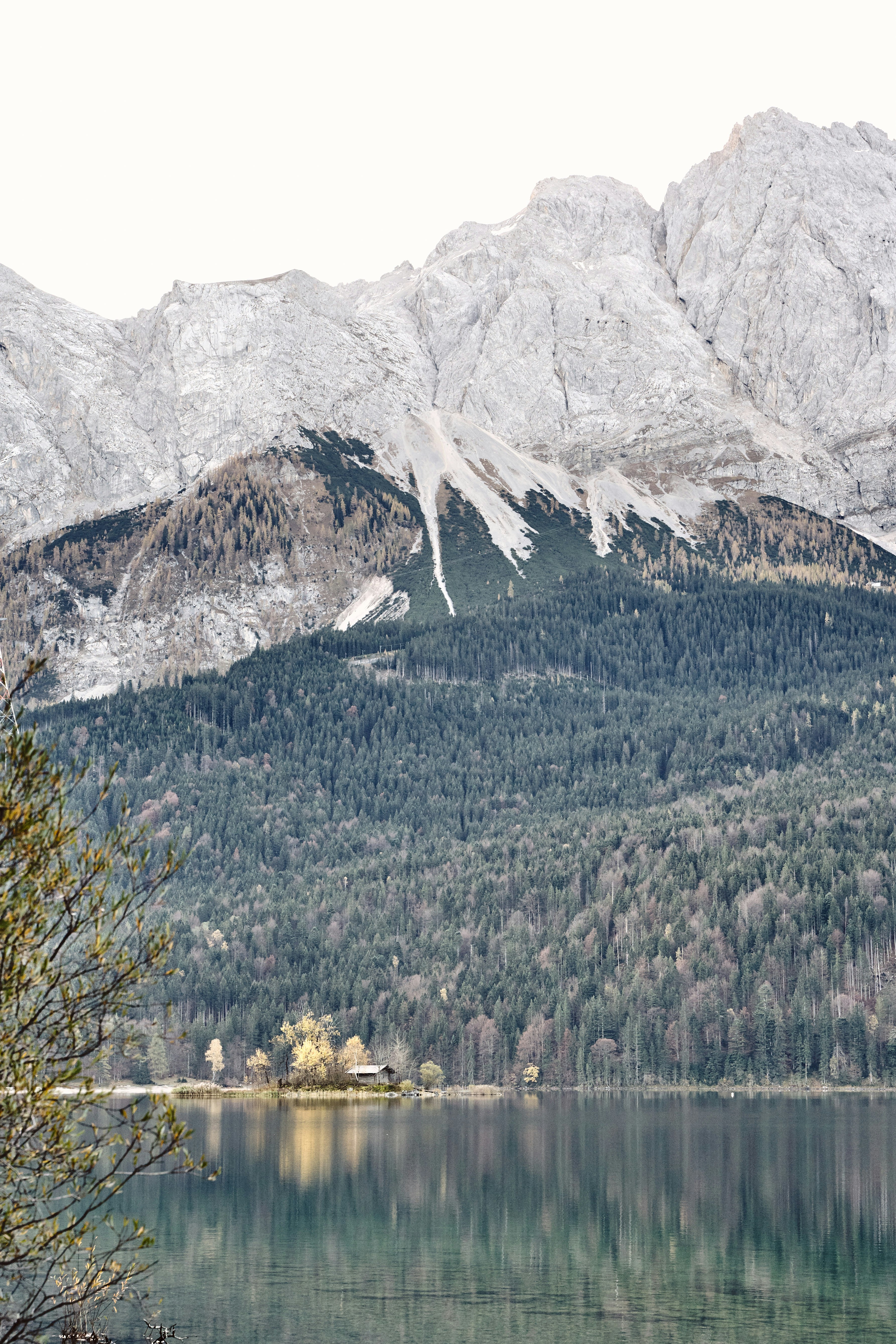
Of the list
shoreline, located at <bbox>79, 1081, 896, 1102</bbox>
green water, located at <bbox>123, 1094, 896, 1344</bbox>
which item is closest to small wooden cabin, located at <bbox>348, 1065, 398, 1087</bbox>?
shoreline, located at <bbox>79, 1081, 896, 1102</bbox>

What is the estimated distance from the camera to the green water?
5397 cm

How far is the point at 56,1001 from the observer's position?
27.1 m

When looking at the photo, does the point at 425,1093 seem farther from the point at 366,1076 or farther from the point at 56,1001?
the point at 56,1001

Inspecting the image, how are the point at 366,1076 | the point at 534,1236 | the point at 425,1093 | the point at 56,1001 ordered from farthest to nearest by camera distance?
the point at 425,1093, the point at 366,1076, the point at 534,1236, the point at 56,1001

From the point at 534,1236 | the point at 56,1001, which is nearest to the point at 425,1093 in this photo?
the point at 534,1236

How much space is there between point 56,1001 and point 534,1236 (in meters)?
52.7

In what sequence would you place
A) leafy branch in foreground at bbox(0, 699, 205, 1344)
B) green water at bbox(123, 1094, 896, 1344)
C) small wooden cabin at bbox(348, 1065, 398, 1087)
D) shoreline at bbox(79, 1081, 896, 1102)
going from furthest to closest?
small wooden cabin at bbox(348, 1065, 398, 1087) < shoreline at bbox(79, 1081, 896, 1102) < green water at bbox(123, 1094, 896, 1344) < leafy branch in foreground at bbox(0, 699, 205, 1344)

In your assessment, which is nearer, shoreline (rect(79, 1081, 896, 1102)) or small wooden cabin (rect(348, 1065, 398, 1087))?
shoreline (rect(79, 1081, 896, 1102))

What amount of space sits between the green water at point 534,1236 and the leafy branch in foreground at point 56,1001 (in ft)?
92.6

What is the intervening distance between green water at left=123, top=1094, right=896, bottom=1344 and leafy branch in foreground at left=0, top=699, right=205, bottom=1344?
2821cm

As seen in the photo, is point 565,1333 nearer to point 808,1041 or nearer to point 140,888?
point 140,888

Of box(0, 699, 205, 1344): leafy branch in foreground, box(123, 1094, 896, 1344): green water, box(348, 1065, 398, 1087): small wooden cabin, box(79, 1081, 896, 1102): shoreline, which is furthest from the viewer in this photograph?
box(348, 1065, 398, 1087): small wooden cabin

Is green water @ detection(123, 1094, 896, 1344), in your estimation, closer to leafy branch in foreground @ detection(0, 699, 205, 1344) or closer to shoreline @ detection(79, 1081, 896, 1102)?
leafy branch in foreground @ detection(0, 699, 205, 1344)

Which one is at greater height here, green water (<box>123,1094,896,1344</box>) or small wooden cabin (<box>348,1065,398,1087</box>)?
green water (<box>123,1094,896,1344</box>)
